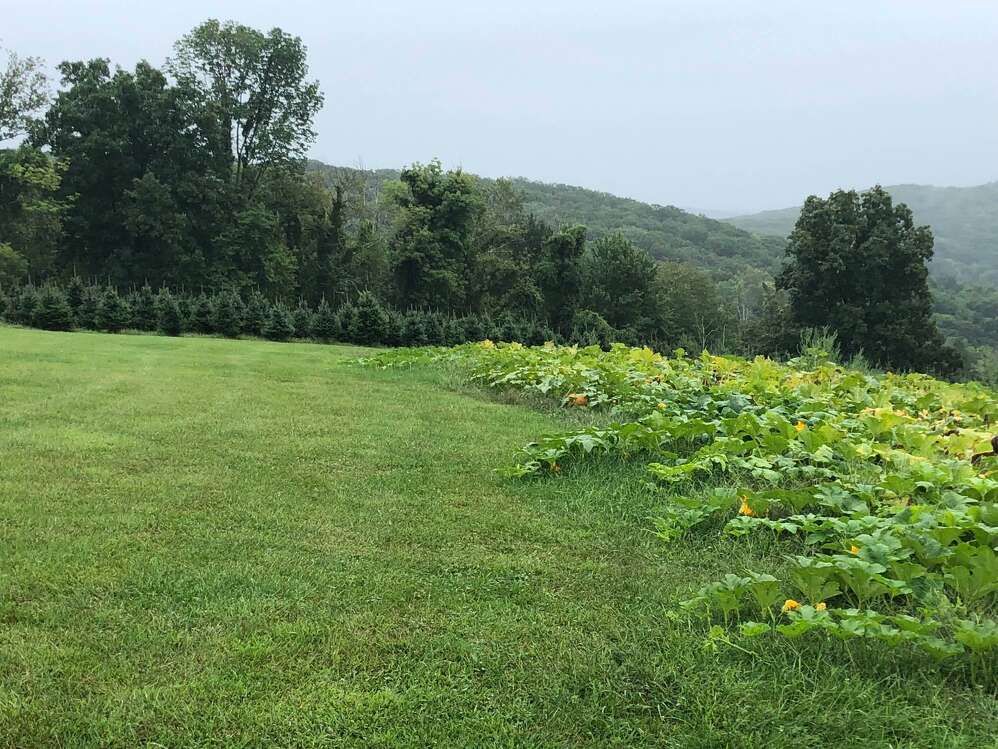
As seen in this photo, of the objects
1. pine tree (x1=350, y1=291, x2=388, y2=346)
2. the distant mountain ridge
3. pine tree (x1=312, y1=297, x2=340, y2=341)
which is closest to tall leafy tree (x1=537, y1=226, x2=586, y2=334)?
pine tree (x1=350, y1=291, x2=388, y2=346)

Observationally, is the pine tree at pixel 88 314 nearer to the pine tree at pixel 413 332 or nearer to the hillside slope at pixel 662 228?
the pine tree at pixel 413 332

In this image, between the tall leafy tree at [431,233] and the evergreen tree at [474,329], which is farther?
the tall leafy tree at [431,233]

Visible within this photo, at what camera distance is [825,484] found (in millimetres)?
2844

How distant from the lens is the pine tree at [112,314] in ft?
62.1

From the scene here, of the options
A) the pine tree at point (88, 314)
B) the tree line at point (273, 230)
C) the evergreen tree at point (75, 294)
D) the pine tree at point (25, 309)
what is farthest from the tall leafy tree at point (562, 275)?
the pine tree at point (25, 309)

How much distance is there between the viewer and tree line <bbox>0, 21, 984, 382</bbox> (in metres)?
29.2

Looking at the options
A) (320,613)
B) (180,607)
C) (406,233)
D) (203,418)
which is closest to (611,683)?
(320,613)

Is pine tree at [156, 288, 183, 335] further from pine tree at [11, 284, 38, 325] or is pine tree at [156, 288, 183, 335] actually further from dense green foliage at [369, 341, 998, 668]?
dense green foliage at [369, 341, 998, 668]

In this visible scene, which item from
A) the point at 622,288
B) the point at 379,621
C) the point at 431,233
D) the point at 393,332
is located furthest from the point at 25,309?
the point at 622,288

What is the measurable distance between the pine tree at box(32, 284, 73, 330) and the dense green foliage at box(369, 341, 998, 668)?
1711 cm

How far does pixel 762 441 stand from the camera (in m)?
3.39

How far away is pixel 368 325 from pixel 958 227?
178 m

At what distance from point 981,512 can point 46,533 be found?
3204mm

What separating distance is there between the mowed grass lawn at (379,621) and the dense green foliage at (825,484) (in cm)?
12
